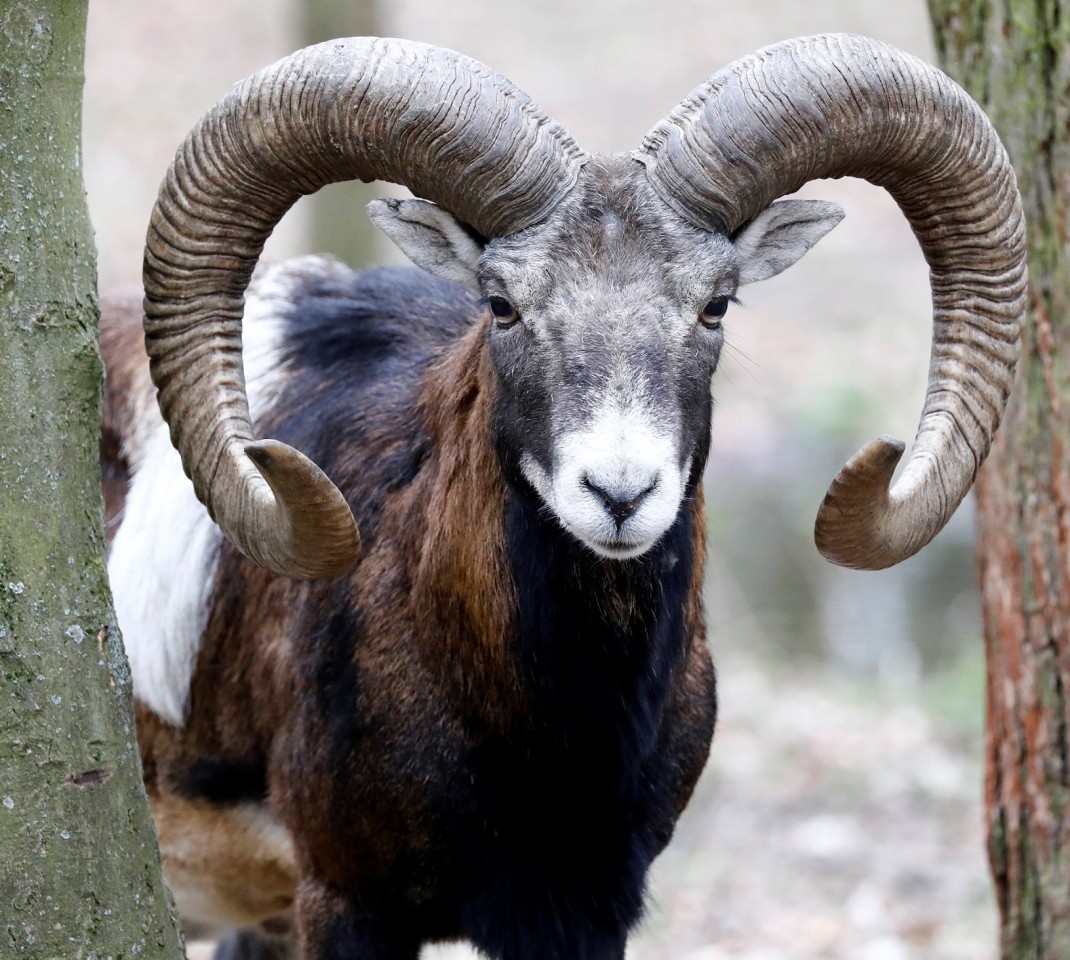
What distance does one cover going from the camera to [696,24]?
29.1 meters

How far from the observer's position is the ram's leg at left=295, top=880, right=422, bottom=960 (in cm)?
557

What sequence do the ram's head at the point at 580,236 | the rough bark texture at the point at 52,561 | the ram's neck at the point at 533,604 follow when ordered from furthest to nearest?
1. the ram's neck at the point at 533,604
2. the ram's head at the point at 580,236
3. the rough bark texture at the point at 52,561

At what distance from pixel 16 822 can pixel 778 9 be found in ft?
90.1

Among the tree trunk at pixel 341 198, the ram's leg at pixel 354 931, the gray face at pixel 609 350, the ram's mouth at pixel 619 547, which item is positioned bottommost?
the ram's leg at pixel 354 931

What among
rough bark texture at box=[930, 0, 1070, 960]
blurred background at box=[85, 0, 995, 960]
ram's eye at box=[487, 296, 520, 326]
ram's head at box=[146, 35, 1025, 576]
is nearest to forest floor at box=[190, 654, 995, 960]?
blurred background at box=[85, 0, 995, 960]

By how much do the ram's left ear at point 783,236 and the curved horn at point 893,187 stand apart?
220 millimetres

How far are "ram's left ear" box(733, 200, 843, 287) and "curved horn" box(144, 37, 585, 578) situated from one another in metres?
0.77

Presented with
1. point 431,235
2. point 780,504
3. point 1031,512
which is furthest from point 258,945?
point 780,504

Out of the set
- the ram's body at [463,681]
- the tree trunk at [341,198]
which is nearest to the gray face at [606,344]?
the ram's body at [463,681]

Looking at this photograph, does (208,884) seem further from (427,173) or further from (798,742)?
(798,742)

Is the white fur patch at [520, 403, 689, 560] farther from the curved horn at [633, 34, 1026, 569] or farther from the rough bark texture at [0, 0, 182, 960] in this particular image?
the rough bark texture at [0, 0, 182, 960]

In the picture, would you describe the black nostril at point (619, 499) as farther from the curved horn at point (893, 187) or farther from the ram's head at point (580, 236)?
the curved horn at point (893, 187)

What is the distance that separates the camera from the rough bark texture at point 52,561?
14.0ft

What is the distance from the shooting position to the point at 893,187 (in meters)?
5.24
